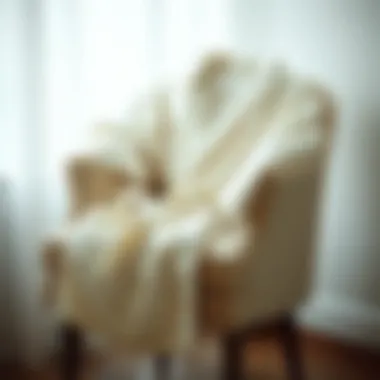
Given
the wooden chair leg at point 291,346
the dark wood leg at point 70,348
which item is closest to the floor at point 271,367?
the wooden chair leg at point 291,346

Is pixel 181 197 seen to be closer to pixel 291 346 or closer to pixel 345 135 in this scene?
pixel 291 346

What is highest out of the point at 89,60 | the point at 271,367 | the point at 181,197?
the point at 89,60

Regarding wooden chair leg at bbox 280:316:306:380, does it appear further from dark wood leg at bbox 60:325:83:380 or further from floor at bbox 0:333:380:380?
dark wood leg at bbox 60:325:83:380

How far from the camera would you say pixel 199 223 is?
7.47 feet

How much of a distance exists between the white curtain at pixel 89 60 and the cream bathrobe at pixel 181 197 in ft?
1.33

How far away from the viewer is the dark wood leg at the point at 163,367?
2.72m

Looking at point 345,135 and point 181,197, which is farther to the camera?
point 345,135

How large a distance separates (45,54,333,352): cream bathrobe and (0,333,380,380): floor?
0.54 meters

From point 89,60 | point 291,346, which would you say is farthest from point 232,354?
point 89,60

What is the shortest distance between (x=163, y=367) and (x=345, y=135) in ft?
3.05

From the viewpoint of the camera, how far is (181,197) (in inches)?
102

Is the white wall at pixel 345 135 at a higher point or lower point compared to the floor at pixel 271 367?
higher

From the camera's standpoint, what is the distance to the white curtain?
288 cm

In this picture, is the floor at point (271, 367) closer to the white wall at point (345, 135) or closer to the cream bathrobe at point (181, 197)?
the white wall at point (345, 135)
